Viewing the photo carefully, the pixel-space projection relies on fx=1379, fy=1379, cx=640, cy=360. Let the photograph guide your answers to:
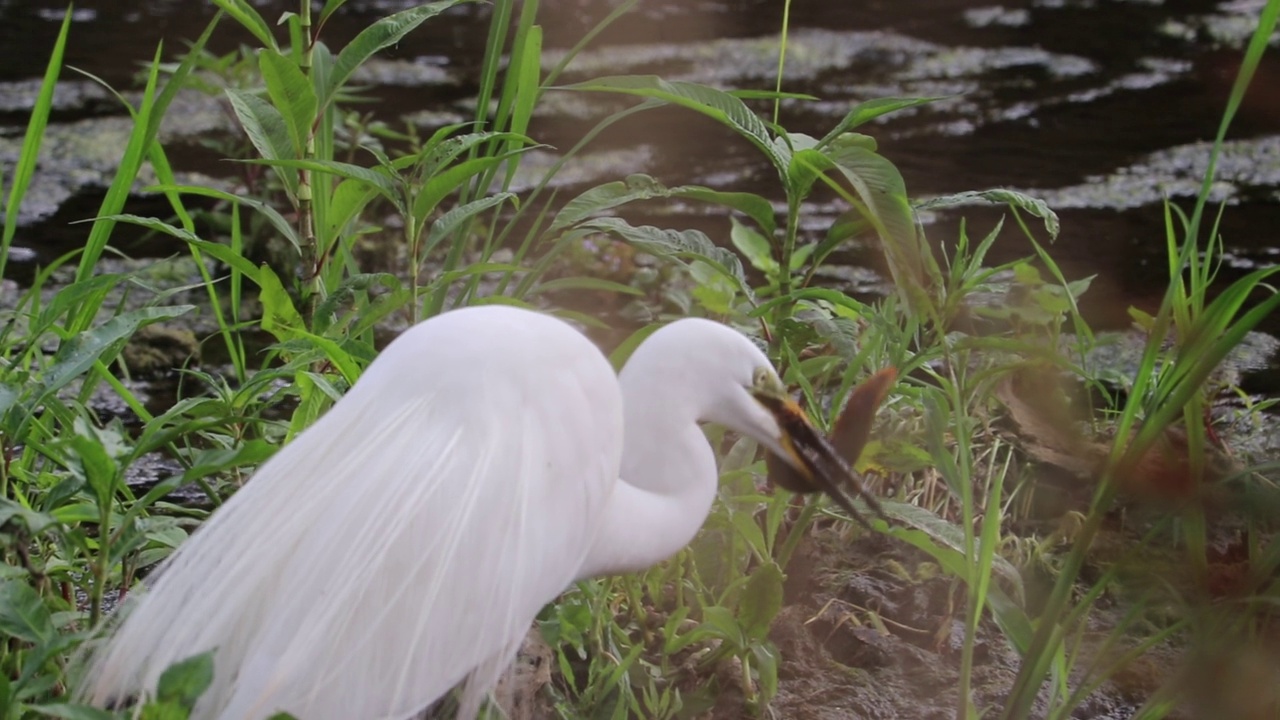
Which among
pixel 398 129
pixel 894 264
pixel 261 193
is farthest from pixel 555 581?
pixel 398 129

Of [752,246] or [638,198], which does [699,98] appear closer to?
[638,198]

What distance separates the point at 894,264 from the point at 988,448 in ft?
3.02

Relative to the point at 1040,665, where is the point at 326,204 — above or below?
above

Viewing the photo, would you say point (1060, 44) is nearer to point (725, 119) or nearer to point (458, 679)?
point (725, 119)

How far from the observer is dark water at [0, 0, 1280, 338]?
152 inches

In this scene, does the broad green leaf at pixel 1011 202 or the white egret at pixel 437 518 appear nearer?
the white egret at pixel 437 518

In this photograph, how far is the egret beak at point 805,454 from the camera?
147 centimetres

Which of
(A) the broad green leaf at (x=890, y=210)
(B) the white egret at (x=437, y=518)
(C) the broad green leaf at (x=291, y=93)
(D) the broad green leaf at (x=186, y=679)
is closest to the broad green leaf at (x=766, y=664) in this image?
(B) the white egret at (x=437, y=518)

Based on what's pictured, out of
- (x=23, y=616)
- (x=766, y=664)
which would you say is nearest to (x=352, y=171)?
(x=23, y=616)

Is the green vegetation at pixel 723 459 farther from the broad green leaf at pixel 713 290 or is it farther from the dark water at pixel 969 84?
the dark water at pixel 969 84

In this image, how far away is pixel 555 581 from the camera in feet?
4.61

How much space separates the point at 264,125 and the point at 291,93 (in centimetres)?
10

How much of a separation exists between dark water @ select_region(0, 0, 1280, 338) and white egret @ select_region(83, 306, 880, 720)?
2.00m

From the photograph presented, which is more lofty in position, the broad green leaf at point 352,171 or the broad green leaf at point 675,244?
the broad green leaf at point 352,171
